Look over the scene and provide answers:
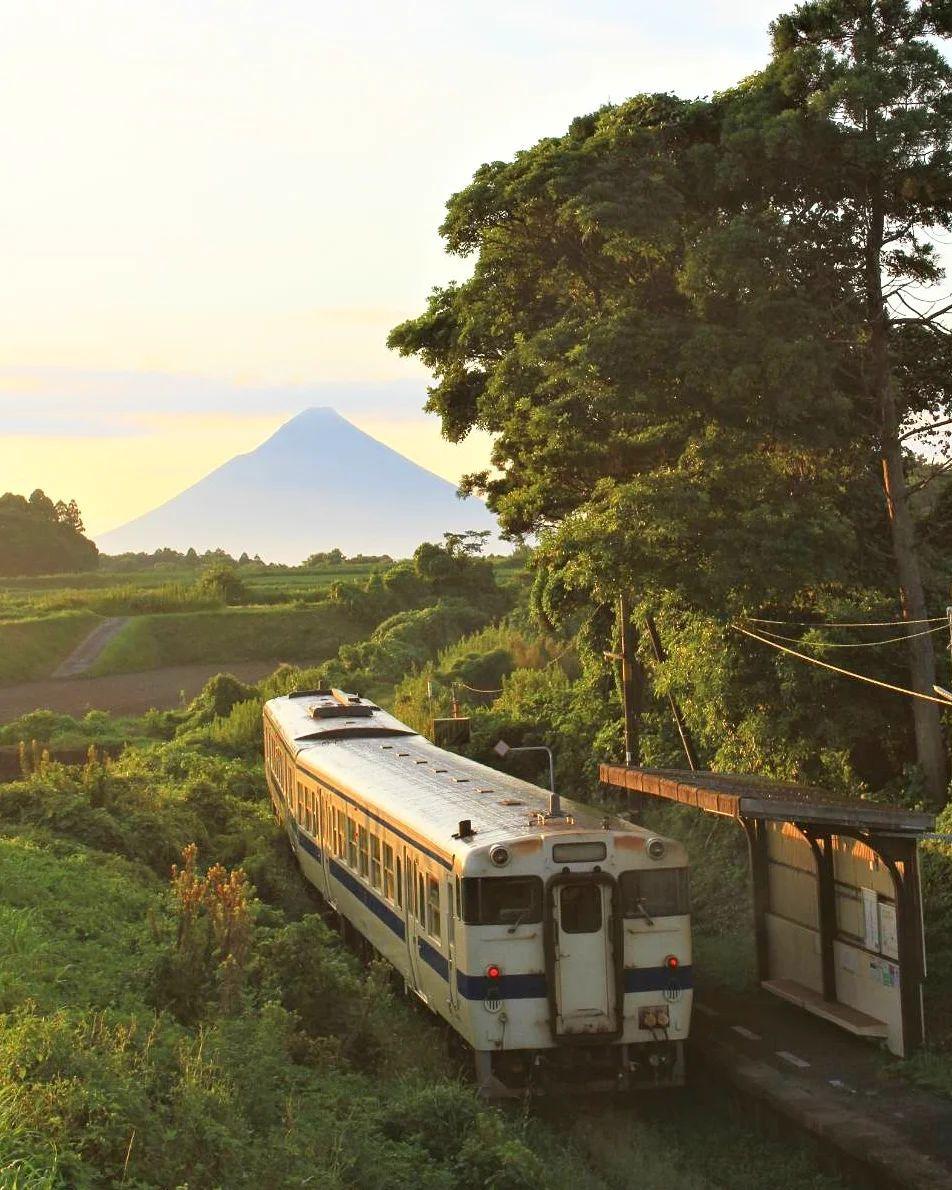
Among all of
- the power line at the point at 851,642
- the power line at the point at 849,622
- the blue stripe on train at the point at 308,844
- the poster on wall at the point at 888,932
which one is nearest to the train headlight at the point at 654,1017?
the poster on wall at the point at 888,932

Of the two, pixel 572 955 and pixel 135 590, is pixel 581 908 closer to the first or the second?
pixel 572 955

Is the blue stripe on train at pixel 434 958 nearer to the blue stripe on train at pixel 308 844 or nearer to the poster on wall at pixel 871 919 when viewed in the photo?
the poster on wall at pixel 871 919

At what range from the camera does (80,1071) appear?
8.44 metres

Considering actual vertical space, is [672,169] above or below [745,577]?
above

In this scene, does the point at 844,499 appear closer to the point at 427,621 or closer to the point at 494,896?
the point at 494,896

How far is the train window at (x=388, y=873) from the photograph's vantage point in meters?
14.7

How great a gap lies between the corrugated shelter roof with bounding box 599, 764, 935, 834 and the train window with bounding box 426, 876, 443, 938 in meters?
2.62

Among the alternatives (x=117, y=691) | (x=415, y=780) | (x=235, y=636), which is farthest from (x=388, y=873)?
(x=235, y=636)

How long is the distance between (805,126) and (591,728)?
13082 millimetres

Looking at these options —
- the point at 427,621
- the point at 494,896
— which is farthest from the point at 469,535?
the point at 494,896

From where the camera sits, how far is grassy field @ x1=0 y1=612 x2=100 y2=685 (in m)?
54.9

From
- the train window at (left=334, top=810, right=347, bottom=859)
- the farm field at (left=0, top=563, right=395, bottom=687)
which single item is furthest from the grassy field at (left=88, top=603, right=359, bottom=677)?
the train window at (left=334, top=810, right=347, bottom=859)

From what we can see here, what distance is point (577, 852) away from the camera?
12000 mm

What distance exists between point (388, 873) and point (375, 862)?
705 mm
